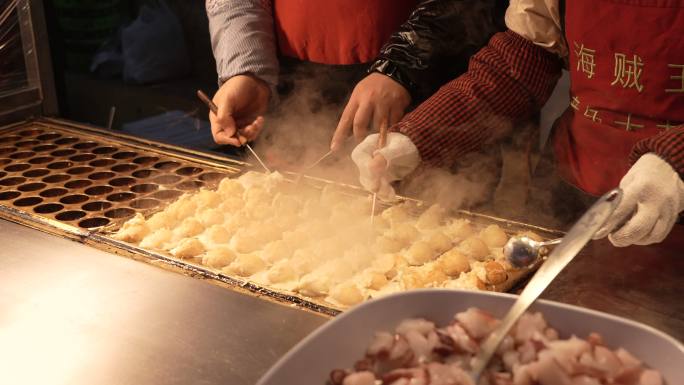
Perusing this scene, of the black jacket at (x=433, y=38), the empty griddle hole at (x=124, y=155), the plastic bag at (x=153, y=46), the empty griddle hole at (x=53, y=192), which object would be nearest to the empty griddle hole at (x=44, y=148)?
the empty griddle hole at (x=124, y=155)

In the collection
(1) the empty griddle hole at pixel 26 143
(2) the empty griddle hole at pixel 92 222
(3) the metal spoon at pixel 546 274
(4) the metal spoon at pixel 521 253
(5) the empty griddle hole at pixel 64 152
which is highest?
(3) the metal spoon at pixel 546 274

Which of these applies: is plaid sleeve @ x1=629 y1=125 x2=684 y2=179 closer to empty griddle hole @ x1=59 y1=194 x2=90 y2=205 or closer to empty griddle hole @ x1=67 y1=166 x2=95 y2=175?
empty griddle hole @ x1=59 y1=194 x2=90 y2=205

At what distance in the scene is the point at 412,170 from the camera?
2.16 meters

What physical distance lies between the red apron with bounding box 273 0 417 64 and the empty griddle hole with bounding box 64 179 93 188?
1.01 meters

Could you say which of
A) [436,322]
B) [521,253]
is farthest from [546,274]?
[521,253]

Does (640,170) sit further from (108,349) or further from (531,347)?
(108,349)

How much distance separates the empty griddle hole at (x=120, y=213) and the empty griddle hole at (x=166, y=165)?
0.32 meters

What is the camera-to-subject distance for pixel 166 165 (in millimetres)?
2455

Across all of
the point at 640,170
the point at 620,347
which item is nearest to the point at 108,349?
the point at 620,347

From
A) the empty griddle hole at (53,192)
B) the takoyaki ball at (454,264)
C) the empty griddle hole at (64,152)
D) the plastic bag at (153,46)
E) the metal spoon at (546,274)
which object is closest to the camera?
the metal spoon at (546,274)

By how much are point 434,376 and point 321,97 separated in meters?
2.12

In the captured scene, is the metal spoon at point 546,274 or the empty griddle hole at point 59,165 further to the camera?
the empty griddle hole at point 59,165

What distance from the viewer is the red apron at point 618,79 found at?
191 cm

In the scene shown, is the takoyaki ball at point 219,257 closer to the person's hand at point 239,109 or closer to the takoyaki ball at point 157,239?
the takoyaki ball at point 157,239
